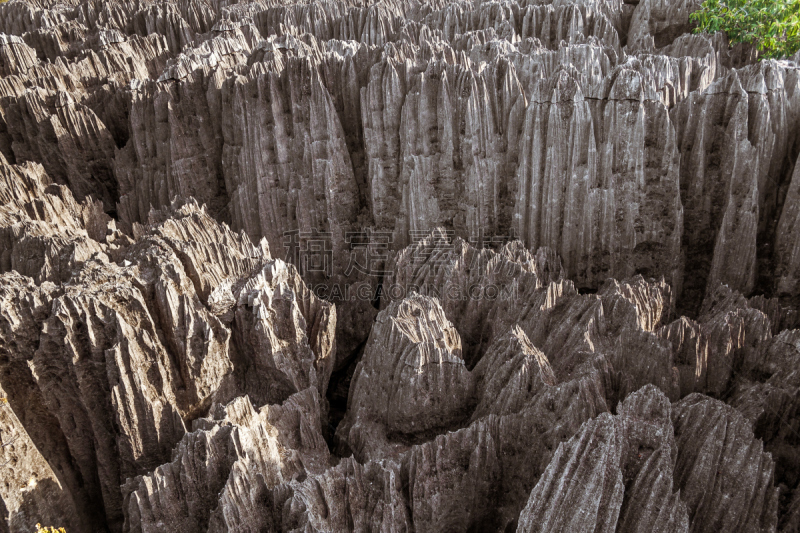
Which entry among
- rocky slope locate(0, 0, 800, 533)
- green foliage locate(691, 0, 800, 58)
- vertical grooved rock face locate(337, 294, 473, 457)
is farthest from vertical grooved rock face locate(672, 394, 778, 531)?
green foliage locate(691, 0, 800, 58)

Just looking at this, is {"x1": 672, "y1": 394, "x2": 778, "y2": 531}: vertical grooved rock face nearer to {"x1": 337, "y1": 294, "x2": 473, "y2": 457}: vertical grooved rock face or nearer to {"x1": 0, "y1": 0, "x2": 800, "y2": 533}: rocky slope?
{"x1": 0, "y1": 0, "x2": 800, "y2": 533}: rocky slope

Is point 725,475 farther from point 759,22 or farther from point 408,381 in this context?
point 759,22

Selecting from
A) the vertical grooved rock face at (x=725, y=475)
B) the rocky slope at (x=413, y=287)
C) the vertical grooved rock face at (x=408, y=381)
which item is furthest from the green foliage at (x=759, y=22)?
the vertical grooved rock face at (x=408, y=381)

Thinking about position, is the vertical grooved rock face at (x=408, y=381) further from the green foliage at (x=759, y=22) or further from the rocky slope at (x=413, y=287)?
the green foliage at (x=759, y=22)

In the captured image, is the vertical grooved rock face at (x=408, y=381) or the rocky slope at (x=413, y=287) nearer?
the rocky slope at (x=413, y=287)

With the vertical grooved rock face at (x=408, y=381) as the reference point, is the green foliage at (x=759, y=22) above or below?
above

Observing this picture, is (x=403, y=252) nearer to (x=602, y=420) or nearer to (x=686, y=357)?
(x=686, y=357)

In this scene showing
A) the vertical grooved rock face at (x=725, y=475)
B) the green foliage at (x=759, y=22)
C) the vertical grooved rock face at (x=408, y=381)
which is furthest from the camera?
the green foliage at (x=759, y=22)

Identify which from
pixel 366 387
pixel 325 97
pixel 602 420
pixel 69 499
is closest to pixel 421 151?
pixel 325 97
